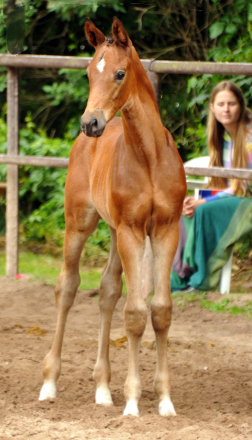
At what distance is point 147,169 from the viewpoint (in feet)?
9.68

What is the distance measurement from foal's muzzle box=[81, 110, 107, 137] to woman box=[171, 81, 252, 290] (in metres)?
2.86

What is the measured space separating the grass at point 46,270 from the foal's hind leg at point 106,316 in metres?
2.11

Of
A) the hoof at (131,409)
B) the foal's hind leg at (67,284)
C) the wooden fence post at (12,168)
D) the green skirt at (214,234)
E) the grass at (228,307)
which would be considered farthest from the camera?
the wooden fence post at (12,168)

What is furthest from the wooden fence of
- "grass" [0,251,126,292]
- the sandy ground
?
the sandy ground

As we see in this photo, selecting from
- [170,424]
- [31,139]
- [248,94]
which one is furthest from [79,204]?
[31,139]

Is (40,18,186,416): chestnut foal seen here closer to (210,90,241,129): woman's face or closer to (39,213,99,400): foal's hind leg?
(39,213,99,400): foal's hind leg

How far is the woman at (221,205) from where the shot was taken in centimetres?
525

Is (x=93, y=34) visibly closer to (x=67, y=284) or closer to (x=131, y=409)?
(x=67, y=284)

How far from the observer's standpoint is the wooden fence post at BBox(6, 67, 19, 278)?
18.9 ft

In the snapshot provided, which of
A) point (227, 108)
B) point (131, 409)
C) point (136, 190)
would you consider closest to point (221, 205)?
point (227, 108)

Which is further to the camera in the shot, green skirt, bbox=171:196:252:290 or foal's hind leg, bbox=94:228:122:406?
green skirt, bbox=171:196:252:290

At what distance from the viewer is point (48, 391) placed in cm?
326

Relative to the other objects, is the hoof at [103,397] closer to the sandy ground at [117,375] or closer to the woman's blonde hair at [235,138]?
the sandy ground at [117,375]

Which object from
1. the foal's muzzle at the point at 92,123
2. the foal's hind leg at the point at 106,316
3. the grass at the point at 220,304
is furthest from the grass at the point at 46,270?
the foal's muzzle at the point at 92,123
